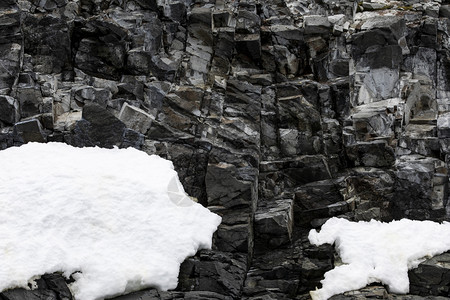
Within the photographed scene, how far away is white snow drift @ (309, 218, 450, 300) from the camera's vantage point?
15164 millimetres

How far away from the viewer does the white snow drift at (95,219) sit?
14305 mm

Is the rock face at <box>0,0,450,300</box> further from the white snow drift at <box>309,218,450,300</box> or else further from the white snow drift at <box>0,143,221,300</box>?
the white snow drift at <box>0,143,221,300</box>

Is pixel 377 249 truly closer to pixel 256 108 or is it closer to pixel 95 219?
pixel 256 108

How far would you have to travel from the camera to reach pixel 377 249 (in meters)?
16.3

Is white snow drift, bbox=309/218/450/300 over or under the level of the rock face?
under

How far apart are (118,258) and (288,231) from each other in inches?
257

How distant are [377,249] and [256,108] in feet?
29.5

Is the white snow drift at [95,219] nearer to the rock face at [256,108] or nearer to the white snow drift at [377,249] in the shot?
the rock face at [256,108]

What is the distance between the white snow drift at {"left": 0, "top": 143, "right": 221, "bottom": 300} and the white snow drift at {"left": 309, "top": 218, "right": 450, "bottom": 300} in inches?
179

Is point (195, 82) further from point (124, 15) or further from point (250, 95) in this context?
point (124, 15)

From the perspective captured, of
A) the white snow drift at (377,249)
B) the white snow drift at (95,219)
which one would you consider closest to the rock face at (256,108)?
the white snow drift at (377,249)

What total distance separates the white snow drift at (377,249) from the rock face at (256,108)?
487 millimetres

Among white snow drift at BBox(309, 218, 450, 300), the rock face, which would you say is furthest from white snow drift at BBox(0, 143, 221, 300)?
white snow drift at BBox(309, 218, 450, 300)

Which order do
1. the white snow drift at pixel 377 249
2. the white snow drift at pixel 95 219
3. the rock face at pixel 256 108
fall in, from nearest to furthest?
the white snow drift at pixel 95 219, the white snow drift at pixel 377 249, the rock face at pixel 256 108
